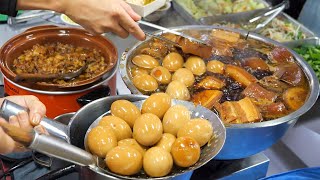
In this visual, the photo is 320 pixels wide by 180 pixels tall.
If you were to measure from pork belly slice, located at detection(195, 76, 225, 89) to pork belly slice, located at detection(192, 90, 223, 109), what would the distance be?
0.04m

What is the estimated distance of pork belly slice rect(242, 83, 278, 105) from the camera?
56.4 inches

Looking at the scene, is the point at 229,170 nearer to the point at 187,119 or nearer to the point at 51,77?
the point at 187,119

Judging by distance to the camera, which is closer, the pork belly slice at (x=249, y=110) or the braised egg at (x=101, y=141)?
the braised egg at (x=101, y=141)

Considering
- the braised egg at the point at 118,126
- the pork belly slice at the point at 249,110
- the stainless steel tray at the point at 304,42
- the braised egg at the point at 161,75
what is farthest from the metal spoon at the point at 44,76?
the stainless steel tray at the point at 304,42

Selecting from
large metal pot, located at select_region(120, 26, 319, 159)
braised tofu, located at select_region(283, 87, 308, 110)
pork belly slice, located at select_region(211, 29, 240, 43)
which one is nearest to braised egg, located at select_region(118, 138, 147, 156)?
large metal pot, located at select_region(120, 26, 319, 159)

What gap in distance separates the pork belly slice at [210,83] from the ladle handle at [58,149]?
65cm

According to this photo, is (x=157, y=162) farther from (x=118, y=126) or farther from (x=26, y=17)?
(x=26, y=17)

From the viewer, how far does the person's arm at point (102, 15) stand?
1.37 m

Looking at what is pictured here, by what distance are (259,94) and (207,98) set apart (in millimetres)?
216

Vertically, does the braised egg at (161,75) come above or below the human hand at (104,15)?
below

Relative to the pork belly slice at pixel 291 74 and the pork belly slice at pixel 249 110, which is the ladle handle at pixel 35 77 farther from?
the pork belly slice at pixel 291 74

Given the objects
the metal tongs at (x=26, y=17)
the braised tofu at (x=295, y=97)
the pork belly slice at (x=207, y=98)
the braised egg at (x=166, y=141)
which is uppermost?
the braised tofu at (x=295, y=97)

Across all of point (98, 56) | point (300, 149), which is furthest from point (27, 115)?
point (300, 149)

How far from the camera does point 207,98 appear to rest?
139 centimetres
